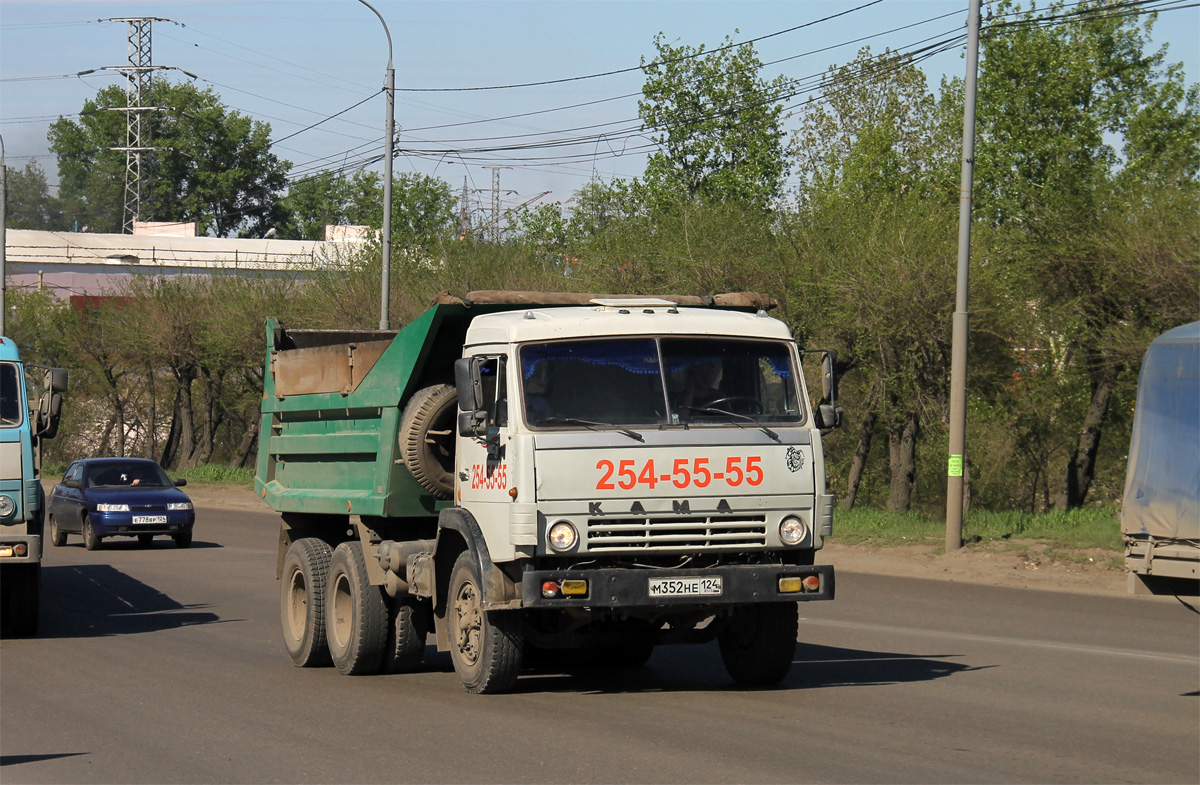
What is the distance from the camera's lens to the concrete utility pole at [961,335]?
20672 mm

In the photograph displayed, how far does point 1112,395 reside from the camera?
29.8 m

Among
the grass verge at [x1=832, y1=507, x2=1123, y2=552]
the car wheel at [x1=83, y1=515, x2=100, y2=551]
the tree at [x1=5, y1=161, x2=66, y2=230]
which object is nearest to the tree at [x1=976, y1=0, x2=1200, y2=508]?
the grass verge at [x1=832, y1=507, x2=1123, y2=552]

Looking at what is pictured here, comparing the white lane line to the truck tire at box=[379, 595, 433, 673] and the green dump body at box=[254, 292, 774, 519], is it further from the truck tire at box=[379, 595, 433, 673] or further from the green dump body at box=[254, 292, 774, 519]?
the truck tire at box=[379, 595, 433, 673]

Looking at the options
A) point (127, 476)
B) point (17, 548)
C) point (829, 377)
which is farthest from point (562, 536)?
point (127, 476)

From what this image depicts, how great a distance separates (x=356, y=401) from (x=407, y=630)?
1.84m

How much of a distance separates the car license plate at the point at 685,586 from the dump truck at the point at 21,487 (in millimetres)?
6816

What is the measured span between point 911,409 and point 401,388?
19.0m

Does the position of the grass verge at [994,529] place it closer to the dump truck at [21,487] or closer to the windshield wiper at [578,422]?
the windshield wiper at [578,422]

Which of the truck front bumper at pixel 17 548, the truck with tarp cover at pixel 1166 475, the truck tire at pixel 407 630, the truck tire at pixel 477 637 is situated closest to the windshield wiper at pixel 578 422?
the truck tire at pixel 477 637

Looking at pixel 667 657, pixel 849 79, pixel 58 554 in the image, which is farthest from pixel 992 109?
pixel 667 657

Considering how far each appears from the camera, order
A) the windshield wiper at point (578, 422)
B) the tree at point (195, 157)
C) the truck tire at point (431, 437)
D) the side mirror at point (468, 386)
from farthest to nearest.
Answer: the tree at point (195, 157), the truck tire at point (431, 437), the side mirror at point (468, 386), the windshield wiper at point (578, 422)

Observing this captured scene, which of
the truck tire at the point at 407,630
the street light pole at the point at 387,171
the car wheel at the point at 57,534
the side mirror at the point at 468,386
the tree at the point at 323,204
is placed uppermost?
the tree at the point at 323,204

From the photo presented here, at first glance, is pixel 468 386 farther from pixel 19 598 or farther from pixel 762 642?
pixel 19 598

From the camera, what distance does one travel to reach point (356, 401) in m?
10.9
